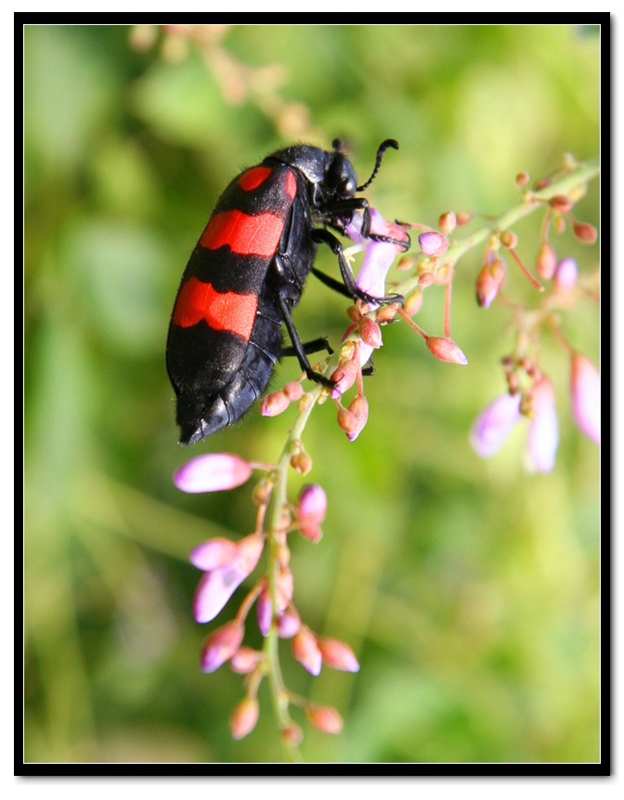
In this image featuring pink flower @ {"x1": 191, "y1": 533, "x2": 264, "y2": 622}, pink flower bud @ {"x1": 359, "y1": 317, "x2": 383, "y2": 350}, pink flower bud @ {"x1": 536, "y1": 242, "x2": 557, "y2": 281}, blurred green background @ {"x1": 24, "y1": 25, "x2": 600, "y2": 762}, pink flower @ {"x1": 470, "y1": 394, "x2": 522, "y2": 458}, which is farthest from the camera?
blurred green background @ {"x1": 24, "y1": 25, "x2": 600, "y2": 762}

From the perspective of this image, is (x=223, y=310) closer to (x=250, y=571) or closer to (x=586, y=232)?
(x=250, y=571)

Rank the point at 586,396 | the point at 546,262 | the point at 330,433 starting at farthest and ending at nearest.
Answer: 1. the point at 330,433
2. the point at 586,396
3. the point at 546,262

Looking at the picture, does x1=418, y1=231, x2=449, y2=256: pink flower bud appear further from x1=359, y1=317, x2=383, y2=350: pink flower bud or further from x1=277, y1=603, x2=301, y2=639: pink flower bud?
x1=277, y1=603, x2=301, y2=639: pink flower bud

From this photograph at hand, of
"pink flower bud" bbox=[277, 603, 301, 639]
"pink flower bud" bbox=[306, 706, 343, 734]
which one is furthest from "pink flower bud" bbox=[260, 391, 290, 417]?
"pink flower bud" bbox=[306, 706, 343, 734]

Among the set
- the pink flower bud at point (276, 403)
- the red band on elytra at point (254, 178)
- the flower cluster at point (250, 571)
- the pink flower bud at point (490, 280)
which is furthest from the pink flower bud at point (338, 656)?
the red band on elytra at point (254, 178)

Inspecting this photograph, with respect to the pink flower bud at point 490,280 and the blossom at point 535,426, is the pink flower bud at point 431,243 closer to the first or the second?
the pink flower bud at point 490,280

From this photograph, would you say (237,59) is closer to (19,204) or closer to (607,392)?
(19,204)

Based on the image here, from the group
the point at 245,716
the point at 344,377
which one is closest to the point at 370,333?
→ the point at 344,377
